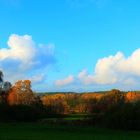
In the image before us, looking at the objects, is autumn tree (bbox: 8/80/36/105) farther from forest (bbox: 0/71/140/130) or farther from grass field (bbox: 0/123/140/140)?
grass field (bbox: 0/123/140/140)

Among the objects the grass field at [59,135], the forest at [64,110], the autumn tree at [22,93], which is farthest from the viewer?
the autumn tree at [22,93]

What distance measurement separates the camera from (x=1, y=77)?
100 meters

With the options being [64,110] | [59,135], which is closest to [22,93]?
[64,110]

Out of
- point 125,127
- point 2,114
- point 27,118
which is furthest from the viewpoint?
point 27,118

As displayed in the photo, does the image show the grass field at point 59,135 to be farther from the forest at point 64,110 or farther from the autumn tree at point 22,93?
the autumn tree at point 22,93

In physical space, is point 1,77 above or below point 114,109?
above

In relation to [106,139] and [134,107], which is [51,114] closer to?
[134,107]

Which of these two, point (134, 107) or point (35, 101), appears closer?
point (134, 107)

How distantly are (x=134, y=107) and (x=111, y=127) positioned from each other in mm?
4533

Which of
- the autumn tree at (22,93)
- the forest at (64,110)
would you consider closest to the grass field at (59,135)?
the forest at (64,110)

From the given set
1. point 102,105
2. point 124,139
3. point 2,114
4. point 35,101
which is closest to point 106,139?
point 124,139

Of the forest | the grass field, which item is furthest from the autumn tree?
the grass field

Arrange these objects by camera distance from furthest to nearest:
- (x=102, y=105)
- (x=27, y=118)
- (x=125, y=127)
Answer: (x=102, y=105)
(x=27, y=118)
(x=125, y=127)

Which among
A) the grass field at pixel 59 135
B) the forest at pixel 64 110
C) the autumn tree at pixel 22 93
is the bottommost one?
the grass field at pixel 59 135
